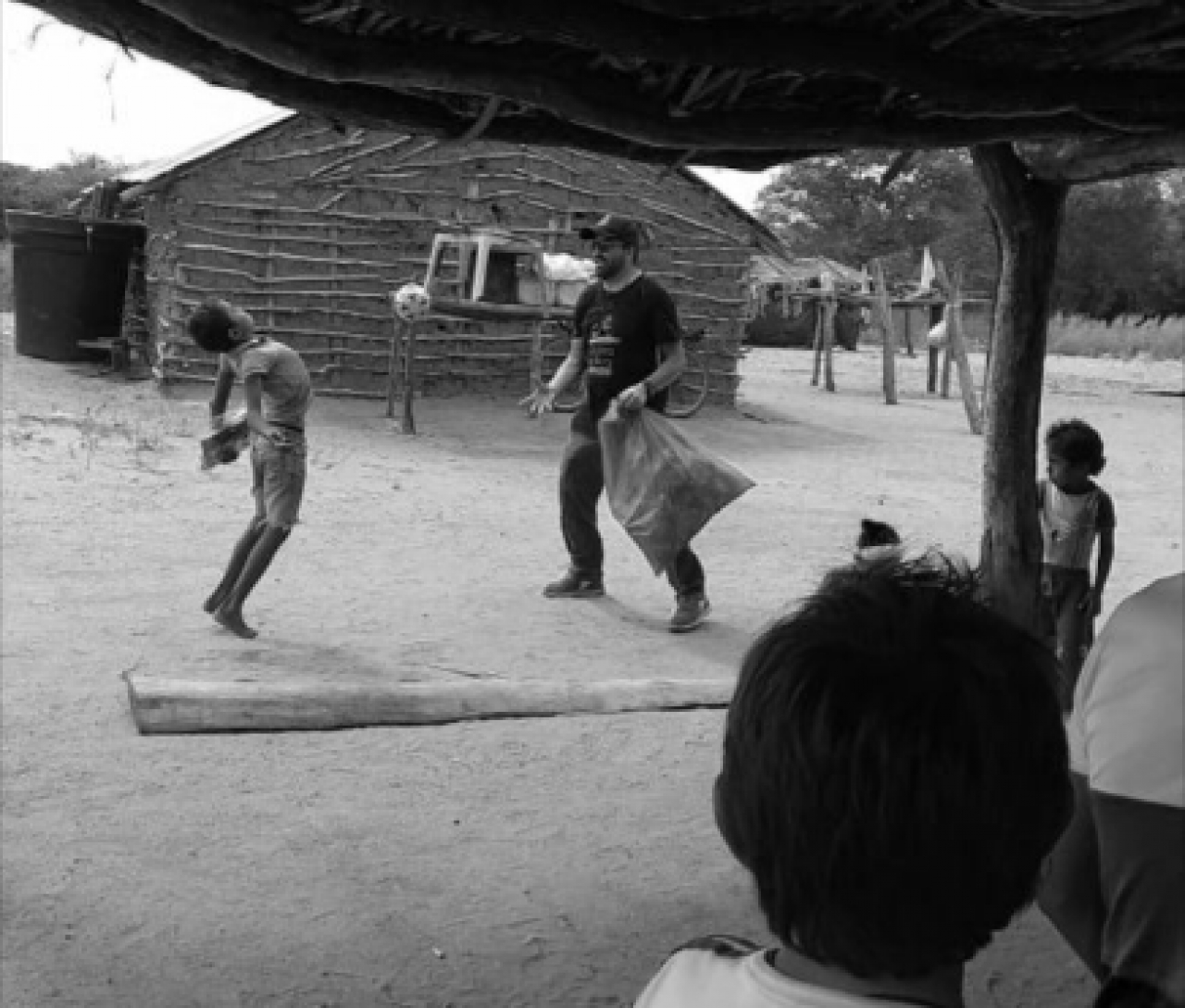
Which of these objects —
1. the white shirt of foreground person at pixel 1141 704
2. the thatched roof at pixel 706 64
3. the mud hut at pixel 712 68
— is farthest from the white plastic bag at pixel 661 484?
the white shirt of foreground person at pixel 1141 704

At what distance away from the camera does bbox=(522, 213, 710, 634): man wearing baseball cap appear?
6926mm

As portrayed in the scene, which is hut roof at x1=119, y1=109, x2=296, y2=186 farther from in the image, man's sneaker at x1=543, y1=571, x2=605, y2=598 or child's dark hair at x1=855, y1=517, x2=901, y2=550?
child's dark hair at x1=855, y1=517, x2=901, y2=550

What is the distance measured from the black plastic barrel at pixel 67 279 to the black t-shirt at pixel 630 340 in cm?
1181

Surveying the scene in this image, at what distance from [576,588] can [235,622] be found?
5.85 ft

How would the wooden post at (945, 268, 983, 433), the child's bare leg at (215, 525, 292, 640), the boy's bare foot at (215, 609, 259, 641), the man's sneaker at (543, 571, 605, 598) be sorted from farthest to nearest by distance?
the wooden post at (945, 268, 983, 433) < the man's sneaker at (543, 571, 605, 598) < the boy's bare foot at (215, 609, 259, 641) < the child's bare leg at (215, 525, 292, 640)

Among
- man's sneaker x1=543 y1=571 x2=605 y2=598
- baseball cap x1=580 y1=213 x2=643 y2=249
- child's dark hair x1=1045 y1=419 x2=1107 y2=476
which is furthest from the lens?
man's sneaker x1=543 y1=571 x2=605 y2=598

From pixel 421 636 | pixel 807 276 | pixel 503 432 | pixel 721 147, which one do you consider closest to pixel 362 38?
pixel 721 147

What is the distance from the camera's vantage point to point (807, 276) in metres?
28.8

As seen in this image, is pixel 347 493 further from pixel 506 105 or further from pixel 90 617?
pixel 506 105

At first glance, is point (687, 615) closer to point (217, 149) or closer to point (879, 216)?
point (217, 149)

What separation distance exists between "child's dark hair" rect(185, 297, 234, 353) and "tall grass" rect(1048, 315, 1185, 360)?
36455 mm

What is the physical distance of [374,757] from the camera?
4.90 m

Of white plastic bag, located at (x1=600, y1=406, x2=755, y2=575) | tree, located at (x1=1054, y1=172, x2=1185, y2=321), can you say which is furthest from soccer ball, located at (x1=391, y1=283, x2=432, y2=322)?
tree, located at (x1=1054, y1=172, x2=1185, y2=321)

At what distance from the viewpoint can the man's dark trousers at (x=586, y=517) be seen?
7020 millimetres
